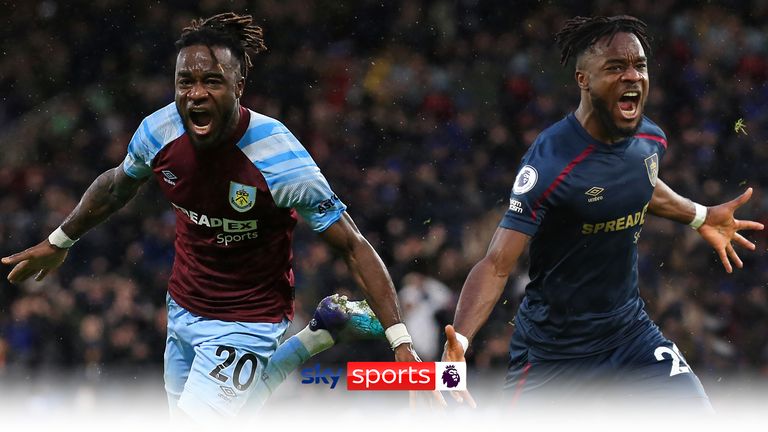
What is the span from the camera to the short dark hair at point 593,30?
5355mm

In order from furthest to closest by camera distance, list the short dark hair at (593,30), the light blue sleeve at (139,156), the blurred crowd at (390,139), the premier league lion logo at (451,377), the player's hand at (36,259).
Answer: the blurred crowd at (390,139)
the player's hand at (36,259)
the light blue sleeve at (139,156)
the short dark hair at (593,30)
the premier league lion logo at (451,377)

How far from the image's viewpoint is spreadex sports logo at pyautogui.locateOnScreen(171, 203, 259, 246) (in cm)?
539

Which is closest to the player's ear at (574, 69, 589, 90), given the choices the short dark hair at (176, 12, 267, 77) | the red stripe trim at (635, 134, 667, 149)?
the red stripe trim at (635, 134, 667, 149)

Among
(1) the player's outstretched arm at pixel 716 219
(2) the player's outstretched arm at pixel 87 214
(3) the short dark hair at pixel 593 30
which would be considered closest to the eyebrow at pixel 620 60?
(3) the short dark hair at pixel 593 30

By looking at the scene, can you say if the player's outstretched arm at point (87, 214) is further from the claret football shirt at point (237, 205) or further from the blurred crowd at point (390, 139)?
the blurred crowd at point (390, 139)

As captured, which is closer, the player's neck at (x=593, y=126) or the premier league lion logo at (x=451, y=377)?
the premier league lion logo at (x=451, y=377)

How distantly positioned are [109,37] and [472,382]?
6.04 m

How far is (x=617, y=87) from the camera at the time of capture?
5227 mm

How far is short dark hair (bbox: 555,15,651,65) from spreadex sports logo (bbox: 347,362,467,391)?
1.67 meters

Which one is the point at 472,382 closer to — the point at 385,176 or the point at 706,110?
the point at 385,176

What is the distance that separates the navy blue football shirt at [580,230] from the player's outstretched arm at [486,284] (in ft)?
0.22

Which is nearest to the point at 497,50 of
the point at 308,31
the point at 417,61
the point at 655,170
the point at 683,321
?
the point at 417,61

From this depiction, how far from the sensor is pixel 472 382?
934cm

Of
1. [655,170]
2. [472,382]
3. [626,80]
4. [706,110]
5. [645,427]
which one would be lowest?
[472,382]
